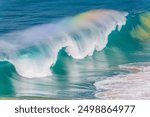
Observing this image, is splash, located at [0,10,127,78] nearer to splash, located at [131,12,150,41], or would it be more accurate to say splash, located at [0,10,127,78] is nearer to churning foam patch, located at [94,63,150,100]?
splash, located at [131,12,150,41]

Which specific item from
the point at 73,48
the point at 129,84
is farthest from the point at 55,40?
the point at 129,84

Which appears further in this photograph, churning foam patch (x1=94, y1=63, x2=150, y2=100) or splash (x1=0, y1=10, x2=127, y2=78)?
splash (x1=0, y1=10, x2=127, y2=78)

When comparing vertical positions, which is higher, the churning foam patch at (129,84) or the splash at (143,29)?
the splash at (143,29)

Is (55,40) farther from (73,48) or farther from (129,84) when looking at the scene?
(129,84)

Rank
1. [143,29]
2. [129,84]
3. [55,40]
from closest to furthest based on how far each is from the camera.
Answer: [129,84], [55,40], [143,29]

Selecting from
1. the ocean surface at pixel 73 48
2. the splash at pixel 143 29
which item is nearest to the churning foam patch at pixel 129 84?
the ocean surface at pixel 73 48

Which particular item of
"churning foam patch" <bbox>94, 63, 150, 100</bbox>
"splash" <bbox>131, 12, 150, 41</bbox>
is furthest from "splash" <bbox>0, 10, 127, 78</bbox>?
"churning foam patch" <bbox>94, 63, 150, 100</bbox>

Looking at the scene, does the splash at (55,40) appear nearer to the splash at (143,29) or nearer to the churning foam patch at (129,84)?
the splash at (143,29)
